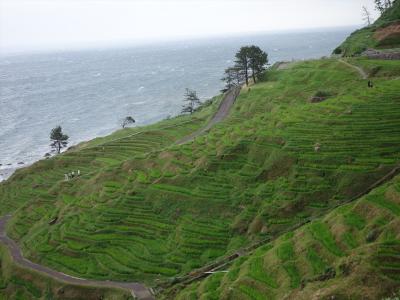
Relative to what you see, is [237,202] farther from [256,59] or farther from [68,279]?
[256,59]

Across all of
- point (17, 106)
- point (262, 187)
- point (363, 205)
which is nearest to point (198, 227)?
point (262, 187)

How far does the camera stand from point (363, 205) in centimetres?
3025

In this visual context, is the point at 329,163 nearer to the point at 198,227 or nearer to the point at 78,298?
the point at 198,227

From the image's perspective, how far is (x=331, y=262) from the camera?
26.2 meters

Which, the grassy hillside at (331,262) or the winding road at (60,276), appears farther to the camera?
the winding road at (60,276)

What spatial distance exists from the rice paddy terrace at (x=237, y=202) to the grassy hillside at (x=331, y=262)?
0.13m

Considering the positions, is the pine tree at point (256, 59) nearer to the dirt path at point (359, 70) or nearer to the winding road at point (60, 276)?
the dirt path at point (359, 70)

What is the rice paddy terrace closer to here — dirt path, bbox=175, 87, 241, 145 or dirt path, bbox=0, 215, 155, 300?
dirt path, bbox=0, 215, 155, 300

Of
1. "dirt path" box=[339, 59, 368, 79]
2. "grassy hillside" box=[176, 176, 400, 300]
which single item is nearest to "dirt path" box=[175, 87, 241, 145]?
"dirt path" box=[339, 59, 368, 79]

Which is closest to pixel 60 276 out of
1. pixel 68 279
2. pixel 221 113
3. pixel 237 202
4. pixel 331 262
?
pixel 68 279

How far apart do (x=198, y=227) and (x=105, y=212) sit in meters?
12.2

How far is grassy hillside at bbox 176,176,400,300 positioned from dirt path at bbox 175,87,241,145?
3602 centimetres

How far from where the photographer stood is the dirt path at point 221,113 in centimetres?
6819

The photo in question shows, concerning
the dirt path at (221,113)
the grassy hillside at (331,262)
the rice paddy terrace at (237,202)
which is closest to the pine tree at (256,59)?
the dirt path at (221,113)
